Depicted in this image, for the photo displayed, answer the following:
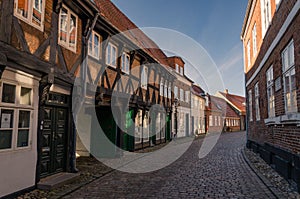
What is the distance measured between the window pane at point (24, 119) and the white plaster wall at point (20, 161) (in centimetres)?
13

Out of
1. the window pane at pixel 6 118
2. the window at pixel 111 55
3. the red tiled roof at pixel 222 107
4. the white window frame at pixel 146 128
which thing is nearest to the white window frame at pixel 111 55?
the window at pixel 111 55

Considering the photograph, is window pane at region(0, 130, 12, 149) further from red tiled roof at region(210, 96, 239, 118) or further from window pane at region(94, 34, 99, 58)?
red tiled roof at region(210, 96, 239, 118)

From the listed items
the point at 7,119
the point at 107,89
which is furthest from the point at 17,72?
the point at 107,89

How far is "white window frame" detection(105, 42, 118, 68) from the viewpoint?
9.33 m

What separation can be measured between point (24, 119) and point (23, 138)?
0.40 metres

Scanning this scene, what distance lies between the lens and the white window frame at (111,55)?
9.33 m

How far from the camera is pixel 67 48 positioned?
6766mm

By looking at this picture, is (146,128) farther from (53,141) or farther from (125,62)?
(53,141)

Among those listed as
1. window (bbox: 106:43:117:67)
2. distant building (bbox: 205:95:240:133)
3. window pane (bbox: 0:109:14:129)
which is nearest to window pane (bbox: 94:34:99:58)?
window (bbox: 106:43:117:67)

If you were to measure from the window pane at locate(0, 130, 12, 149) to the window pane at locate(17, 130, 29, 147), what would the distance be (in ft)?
0.81

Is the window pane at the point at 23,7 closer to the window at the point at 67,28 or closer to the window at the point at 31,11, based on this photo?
the window at the point at 31,11

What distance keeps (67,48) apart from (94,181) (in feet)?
11.9

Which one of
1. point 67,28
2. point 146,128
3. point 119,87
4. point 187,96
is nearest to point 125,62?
point 119,87

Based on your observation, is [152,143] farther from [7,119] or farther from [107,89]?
[7,119]
